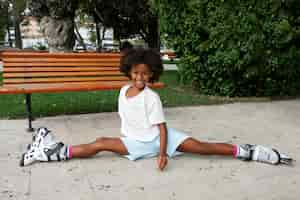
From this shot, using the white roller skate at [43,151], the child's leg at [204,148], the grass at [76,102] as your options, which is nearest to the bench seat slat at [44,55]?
the grass at [76,102]

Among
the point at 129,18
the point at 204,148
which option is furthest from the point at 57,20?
the point at 129,18

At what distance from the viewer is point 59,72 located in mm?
5430

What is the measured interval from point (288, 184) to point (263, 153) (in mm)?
515

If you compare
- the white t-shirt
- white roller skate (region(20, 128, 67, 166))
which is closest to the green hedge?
the white t-shirt

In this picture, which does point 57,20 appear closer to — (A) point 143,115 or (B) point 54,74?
(B) point 54,74

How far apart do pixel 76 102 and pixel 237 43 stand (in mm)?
3068

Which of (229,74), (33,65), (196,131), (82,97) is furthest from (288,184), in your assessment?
(82,97)

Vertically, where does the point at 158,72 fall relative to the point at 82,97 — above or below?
above

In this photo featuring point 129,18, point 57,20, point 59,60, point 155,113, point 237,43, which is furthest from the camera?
point 129,18

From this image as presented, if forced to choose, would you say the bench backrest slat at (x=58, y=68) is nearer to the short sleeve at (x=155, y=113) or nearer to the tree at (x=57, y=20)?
the short sleeve at (x=155, y=113)

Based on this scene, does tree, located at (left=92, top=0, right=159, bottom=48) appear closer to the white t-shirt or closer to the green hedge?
the green hedge

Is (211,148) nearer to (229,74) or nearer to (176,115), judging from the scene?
(176,115)

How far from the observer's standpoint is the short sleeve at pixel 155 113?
11.4 feet

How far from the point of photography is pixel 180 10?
24.8 feet
